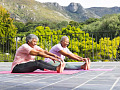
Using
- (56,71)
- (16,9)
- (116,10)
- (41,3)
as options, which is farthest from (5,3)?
(56,71)

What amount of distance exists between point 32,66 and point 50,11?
122078 millimetres

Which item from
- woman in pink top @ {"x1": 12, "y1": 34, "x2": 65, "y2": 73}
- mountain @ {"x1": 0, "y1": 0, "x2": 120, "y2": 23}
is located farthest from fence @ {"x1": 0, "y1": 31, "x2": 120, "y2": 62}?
mountain @ {"x1": 0, "y1": 0, "x2": 120, "y2": 23}

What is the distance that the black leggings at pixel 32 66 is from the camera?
5.42 m

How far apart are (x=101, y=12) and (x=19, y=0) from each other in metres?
40.7

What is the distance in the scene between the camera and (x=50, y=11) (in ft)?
415

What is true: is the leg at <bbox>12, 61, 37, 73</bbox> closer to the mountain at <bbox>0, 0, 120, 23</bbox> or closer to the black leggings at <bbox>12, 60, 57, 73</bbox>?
the black leggings at <bbox>12, 60, 57, 73</bbox>

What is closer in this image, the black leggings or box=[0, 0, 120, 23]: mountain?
the black leggings

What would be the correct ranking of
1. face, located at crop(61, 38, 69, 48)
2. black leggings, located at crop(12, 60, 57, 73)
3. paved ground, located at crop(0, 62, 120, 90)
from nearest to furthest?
paved ground, located at crop(0, 62, 120, 90)
black leggings, located at crop(12, 60, 57, 73)
face, located at crop(61, 38, 69, 48)

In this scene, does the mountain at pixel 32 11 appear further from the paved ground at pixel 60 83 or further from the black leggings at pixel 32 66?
the paved ground at pixel 60 83

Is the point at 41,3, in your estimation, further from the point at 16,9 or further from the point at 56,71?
the point at 56,71

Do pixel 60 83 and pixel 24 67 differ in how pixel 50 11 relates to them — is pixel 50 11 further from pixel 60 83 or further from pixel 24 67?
pixel 60 83

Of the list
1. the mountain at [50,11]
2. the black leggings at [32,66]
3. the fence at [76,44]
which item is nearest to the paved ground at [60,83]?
the black leggings at [32,66]

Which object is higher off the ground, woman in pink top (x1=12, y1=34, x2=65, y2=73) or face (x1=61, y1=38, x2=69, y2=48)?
face (x1=61, y1=38, x2=69, y2=48)

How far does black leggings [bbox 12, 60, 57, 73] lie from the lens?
213 inches
